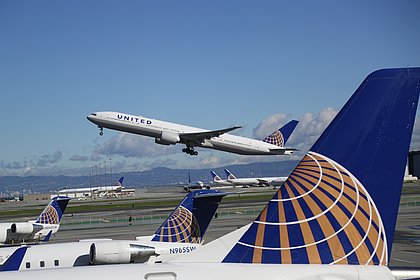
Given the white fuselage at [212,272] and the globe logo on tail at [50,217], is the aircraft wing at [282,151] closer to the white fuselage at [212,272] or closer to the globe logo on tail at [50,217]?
the globe logo on tail at [50,217]

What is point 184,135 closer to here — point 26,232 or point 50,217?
point 50,217

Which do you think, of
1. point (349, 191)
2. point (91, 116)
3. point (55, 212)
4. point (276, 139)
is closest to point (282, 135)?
point (276, 139)

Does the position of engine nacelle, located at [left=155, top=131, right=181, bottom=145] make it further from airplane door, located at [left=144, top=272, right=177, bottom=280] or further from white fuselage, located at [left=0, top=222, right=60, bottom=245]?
airplane door, located at [left=144, top=272, right=177, bottom=280]

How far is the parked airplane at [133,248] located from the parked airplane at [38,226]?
1051cm

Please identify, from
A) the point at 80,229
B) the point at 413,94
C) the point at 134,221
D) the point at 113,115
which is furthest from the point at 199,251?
the point at 113,115

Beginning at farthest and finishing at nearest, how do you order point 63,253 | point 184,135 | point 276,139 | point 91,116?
1. point 276,139
2. point 184,135
3. point 91,116
4. point 63,253

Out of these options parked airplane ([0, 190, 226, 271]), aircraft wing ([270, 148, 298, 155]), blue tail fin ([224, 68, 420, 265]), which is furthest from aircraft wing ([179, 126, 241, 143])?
blue tail fin ([224, 68, 420, 265])

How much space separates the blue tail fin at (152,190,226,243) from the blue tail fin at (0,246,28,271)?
4.49m

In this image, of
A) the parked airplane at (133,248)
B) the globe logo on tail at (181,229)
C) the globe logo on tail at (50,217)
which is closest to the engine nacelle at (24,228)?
the globe logo on tail at (50,217)

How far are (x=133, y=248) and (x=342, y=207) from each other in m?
9.06

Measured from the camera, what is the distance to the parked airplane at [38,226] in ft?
82.7

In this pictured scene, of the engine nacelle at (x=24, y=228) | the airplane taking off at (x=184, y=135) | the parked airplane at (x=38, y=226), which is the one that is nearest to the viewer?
the engine nacelle at (x=24, y=228)

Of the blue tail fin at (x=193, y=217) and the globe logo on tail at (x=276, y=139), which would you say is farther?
the globe logo on tail at (x=276, y=139)

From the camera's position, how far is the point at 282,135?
7012 centimetres
